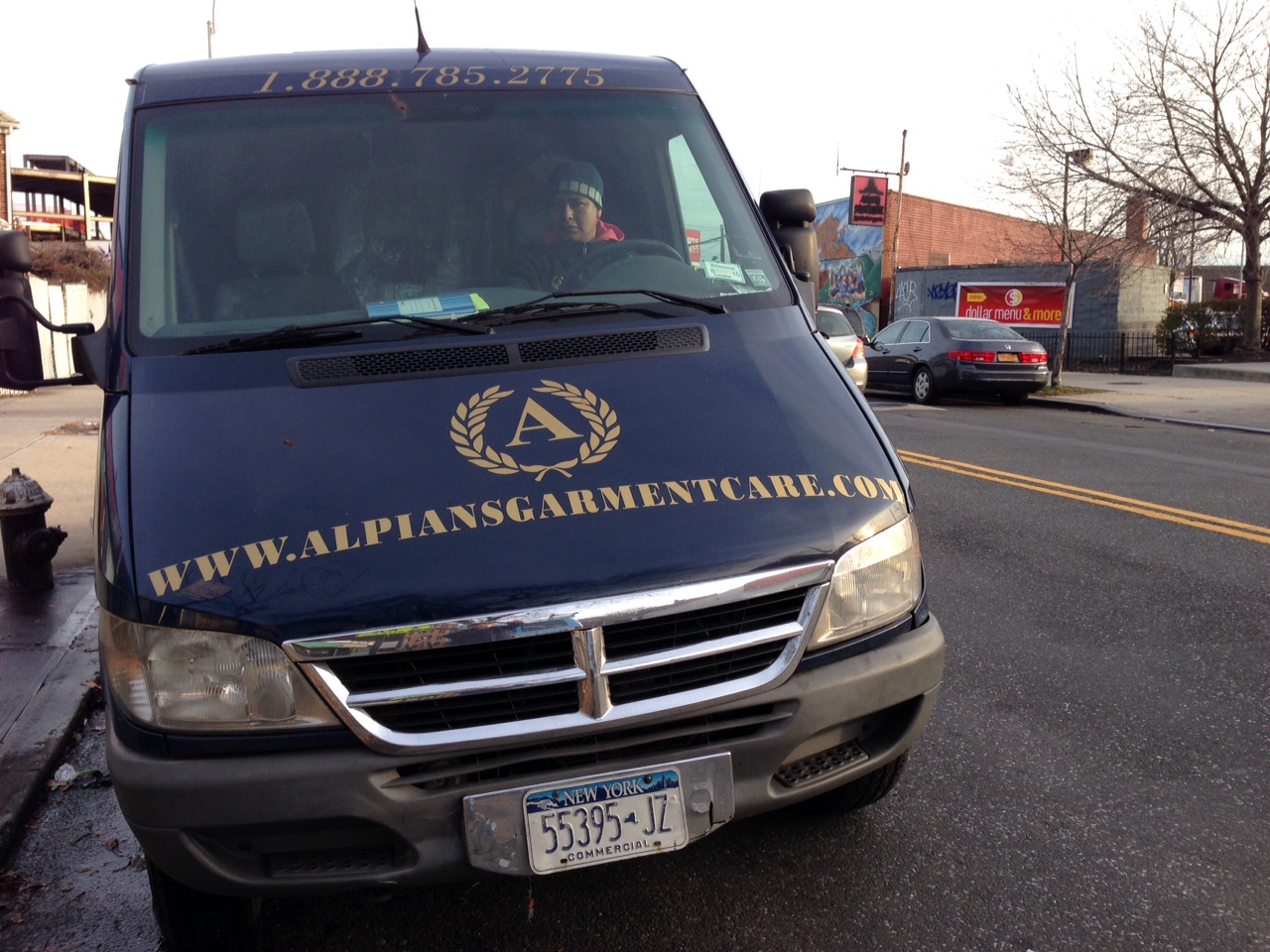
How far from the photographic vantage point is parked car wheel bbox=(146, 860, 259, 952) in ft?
7.93

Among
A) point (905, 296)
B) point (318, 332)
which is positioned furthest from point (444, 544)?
point (905, 296)

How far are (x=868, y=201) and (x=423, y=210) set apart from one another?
106 feet

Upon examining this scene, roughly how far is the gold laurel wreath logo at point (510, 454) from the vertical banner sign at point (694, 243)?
38.0 inches

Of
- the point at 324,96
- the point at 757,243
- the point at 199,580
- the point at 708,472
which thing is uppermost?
the point at 324,96

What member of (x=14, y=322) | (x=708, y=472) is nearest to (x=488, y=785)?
(x=708, y=472)

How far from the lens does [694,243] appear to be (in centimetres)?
348

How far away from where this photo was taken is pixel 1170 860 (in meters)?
2.87

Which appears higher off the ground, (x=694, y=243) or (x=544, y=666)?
(x=694, y=243)

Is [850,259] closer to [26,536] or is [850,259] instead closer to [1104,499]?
[1104,499]

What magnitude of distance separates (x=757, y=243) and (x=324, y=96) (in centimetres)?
146

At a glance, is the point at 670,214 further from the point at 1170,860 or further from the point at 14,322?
the point at 1170,860

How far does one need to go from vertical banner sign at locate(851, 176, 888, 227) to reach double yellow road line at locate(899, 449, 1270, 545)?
24.5 metres

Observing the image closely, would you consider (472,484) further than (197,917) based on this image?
No

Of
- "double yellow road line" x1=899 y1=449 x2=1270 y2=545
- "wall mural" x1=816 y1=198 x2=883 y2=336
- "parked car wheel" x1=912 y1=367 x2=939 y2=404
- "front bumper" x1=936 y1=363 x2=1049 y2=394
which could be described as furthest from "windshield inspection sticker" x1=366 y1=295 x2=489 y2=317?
"wall mural" x1=816 y1=198 x2=883 y2=336
